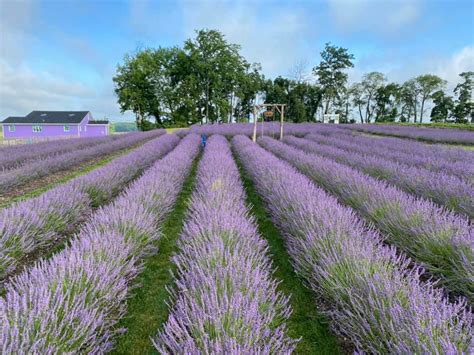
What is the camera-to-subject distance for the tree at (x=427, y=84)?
52.9m

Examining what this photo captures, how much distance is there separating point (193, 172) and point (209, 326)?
7013 mm

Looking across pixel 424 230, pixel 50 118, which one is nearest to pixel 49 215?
pixel 424 230

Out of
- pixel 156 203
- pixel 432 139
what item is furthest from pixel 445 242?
pixel 432 139

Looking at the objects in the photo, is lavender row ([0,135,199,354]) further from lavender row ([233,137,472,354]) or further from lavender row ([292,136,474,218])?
lavender row ([292,136,474,218])

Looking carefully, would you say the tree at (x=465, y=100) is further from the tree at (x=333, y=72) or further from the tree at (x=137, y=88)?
the tree at (x=137, y=88)

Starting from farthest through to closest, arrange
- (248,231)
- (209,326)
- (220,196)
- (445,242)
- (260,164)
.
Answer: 1. (260,164)
2. (220,196)
3. (248,231)
4. (445,242)
5. (209,326)

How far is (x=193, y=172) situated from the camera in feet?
27.4

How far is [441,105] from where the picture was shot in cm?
5356

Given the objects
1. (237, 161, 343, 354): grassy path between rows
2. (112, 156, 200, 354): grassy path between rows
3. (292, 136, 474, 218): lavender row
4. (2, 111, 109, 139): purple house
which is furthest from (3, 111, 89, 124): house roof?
(237, 161, 343, 354): grassy path between rows

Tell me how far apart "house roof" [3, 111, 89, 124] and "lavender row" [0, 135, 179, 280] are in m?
42.9

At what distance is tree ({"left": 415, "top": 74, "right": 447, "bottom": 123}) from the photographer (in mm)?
52875

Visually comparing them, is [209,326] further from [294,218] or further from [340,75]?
[340,75]

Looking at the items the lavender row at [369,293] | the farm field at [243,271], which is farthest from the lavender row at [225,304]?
the lavender row at [369,293]

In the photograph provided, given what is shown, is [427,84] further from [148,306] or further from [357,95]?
[148,306]
